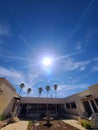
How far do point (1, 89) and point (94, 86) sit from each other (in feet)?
45.9

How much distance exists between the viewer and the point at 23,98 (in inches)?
920

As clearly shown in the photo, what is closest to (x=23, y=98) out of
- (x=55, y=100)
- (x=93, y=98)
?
(x=55, y=100)

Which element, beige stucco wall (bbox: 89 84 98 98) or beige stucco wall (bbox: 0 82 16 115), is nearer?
beige stucco wall (bbox: 0 82 16 115)

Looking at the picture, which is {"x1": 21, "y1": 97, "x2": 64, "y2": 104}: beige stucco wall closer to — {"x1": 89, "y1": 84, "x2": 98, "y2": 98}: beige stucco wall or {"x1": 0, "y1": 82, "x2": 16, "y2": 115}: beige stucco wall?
{"x1": 0, "y1": 82, "x2": 16, "y2": 115}: beige stucco wall

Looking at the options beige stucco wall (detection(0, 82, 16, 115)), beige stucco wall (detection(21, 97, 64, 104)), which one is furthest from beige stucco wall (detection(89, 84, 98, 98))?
beige stucco wall (detection(0, 82, 16, 115))

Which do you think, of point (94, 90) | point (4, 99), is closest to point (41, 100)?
point (4, 99)

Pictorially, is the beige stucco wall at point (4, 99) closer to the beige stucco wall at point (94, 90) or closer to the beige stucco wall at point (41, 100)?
the beige stucco wall at point (41, 100)

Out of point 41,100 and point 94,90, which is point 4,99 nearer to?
point 41,100

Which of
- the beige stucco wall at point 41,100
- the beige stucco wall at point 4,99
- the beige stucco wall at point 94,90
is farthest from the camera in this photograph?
the beige stucco wall at point 41,100

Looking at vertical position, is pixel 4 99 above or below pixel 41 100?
below

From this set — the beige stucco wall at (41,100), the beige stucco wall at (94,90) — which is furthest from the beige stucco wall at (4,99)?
the beige stucco wall at (94,90)

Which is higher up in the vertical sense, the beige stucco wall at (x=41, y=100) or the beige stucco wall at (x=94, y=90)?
the beige stucco wall at (x=41, y=100)

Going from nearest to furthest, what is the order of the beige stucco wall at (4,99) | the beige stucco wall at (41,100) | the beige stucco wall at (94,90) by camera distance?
the beige stucco wall at (4,99)
the beige stucco wall at (94,90)
the beige stucco wall at (41,100)

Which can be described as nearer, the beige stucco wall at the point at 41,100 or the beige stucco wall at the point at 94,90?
the beige stucco wall at the point at 94,90
